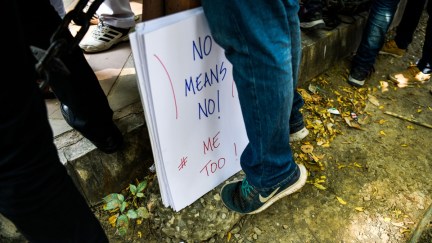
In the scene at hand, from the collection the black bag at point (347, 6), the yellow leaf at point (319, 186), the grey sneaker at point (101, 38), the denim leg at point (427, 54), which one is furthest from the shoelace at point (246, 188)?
the denim leg at point (427, 54)

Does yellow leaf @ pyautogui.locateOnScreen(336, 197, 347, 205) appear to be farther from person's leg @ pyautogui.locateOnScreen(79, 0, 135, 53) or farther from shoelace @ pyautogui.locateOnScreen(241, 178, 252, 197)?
person's leg @ pyautogui.locateOnScreen(79, 0, 135, 53)

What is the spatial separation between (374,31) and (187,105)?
171cm

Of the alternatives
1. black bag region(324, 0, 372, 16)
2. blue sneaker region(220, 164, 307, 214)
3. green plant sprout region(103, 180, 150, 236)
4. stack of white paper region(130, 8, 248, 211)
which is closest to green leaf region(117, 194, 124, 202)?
green plant sprout region(103, 180, 150, 236)

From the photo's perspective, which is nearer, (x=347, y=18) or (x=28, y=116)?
(x=28, y=116)

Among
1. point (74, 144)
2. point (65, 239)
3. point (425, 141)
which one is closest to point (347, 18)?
point (425, 141)

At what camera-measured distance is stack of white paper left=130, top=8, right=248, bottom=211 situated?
1105 mm

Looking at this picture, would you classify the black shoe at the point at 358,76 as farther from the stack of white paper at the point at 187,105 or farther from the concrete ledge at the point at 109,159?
the concrete ledge at the point at 109,159

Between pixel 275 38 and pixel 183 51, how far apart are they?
1.09 feet

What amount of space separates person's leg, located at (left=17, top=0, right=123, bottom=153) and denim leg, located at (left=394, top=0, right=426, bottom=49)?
2.46 meters

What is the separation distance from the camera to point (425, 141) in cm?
204

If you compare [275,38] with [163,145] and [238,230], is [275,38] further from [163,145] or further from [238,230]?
[238,230]

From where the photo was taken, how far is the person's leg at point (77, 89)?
45.4 inches

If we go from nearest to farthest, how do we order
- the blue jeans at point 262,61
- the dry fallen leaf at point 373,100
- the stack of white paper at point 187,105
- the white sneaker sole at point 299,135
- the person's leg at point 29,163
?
the person's leg at point 29,163
the blue jeans at point 262,61
the stack of white paper at point 187,105
the white sneaker sole at point 299,135
the dry fallen leaf at point 373,100

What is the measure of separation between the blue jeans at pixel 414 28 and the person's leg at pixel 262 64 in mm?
1646
